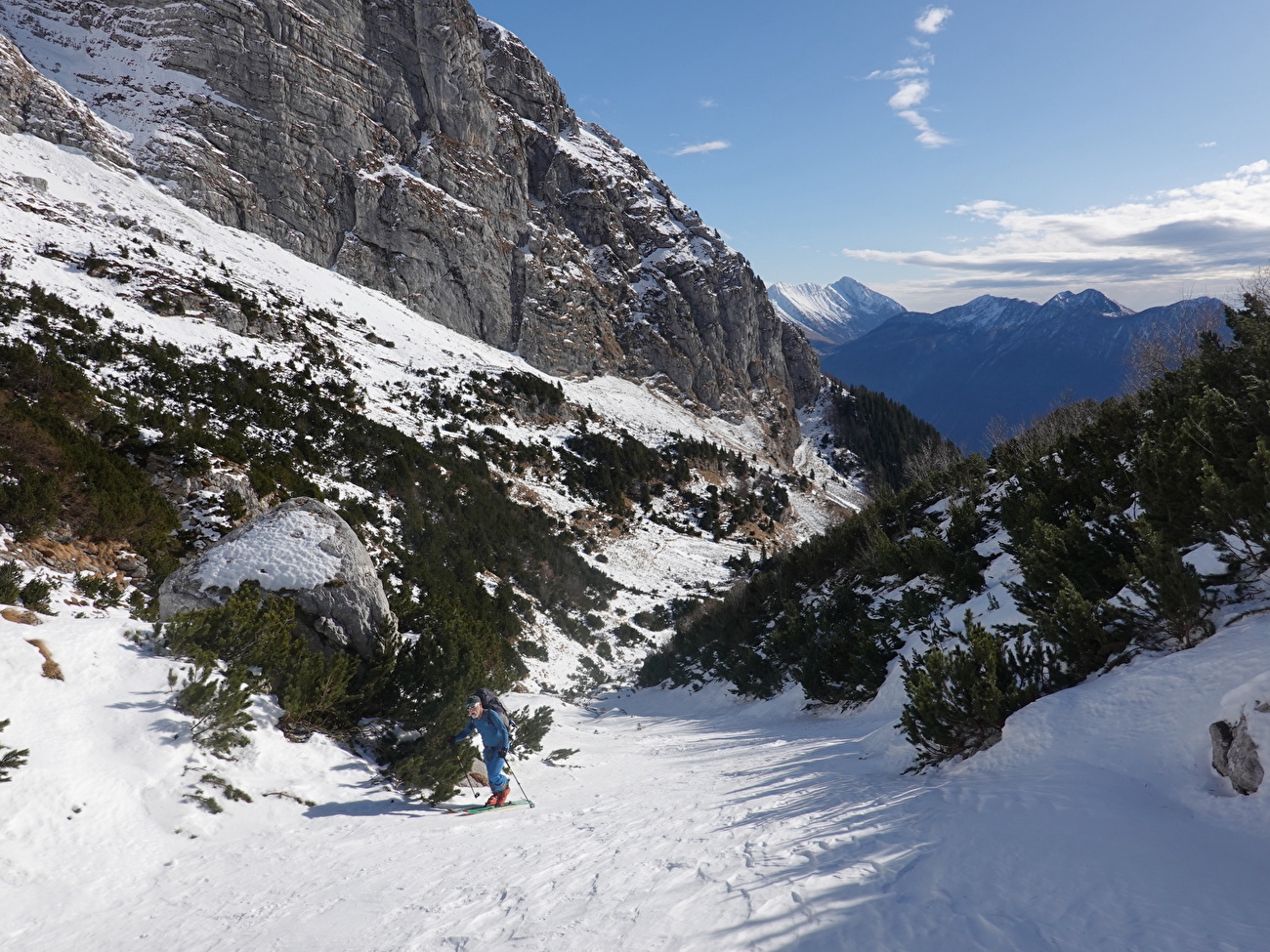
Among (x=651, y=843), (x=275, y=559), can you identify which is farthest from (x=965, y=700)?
(x=275, y=559)

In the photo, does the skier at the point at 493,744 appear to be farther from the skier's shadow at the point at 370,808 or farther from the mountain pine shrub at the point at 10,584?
the mountain pine shrub at the point at 10,584

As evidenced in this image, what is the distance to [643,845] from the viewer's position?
480 centimetres

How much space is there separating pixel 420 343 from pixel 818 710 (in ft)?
161

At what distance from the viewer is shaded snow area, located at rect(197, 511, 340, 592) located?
7.80 metres

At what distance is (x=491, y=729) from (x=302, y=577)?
3659 millimetres

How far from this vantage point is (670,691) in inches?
799

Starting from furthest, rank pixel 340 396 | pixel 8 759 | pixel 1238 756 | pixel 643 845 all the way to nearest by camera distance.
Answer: pixel 340 396
pixel 643 845
pixel 8 759
pixel 1238 756

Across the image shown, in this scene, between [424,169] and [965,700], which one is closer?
[965,700]

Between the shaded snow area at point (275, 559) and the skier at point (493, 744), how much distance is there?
10.5 feet

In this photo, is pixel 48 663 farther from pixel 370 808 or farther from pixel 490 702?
pixel 490 702

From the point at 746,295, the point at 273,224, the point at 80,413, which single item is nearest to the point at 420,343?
the point at 273,224

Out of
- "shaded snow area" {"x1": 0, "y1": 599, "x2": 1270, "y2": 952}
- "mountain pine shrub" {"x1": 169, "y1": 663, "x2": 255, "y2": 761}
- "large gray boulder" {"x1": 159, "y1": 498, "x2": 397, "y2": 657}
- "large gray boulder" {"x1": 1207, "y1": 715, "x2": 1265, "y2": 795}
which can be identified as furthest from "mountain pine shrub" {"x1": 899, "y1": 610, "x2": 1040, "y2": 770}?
"large gray boulder" {"x1": 159, "y1": 498, "x2": 397, "y2": 657}

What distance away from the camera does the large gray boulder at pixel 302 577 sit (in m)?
7.62

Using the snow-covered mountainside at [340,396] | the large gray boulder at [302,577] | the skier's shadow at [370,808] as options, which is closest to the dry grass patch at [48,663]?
the large gray boulder at [302,577]
